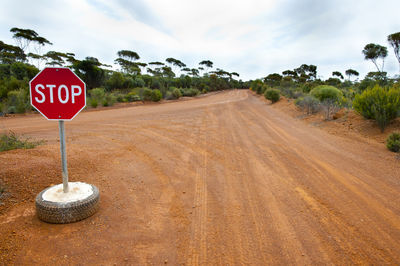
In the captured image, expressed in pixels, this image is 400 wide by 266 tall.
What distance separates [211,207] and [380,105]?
8.85 metres

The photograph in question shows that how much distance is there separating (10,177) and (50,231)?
1.74m

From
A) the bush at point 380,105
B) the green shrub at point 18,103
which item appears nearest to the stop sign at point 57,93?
the bush at point 380,105

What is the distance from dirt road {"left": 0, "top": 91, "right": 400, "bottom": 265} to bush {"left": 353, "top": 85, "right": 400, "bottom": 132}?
254 cm

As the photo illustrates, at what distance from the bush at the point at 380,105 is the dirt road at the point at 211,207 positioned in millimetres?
2536

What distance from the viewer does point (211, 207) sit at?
12.0ft

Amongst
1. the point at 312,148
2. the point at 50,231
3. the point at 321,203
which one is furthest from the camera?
the point at 312,148

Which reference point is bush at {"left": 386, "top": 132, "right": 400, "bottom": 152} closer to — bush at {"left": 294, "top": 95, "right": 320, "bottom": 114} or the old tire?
bush at {"left": 294, "top": 95, "right": 320, "bottom": 114}

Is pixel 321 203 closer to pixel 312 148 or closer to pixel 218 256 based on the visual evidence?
pixel 218 256

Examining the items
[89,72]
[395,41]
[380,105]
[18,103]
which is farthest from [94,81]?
[395,41]

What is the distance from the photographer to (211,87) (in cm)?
5941

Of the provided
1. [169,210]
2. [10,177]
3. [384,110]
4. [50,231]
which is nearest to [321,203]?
Answer: [169,210]

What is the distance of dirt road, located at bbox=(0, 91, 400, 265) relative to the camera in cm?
266

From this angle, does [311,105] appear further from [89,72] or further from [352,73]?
[352,73]

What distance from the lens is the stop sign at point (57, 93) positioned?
9.98 feet
